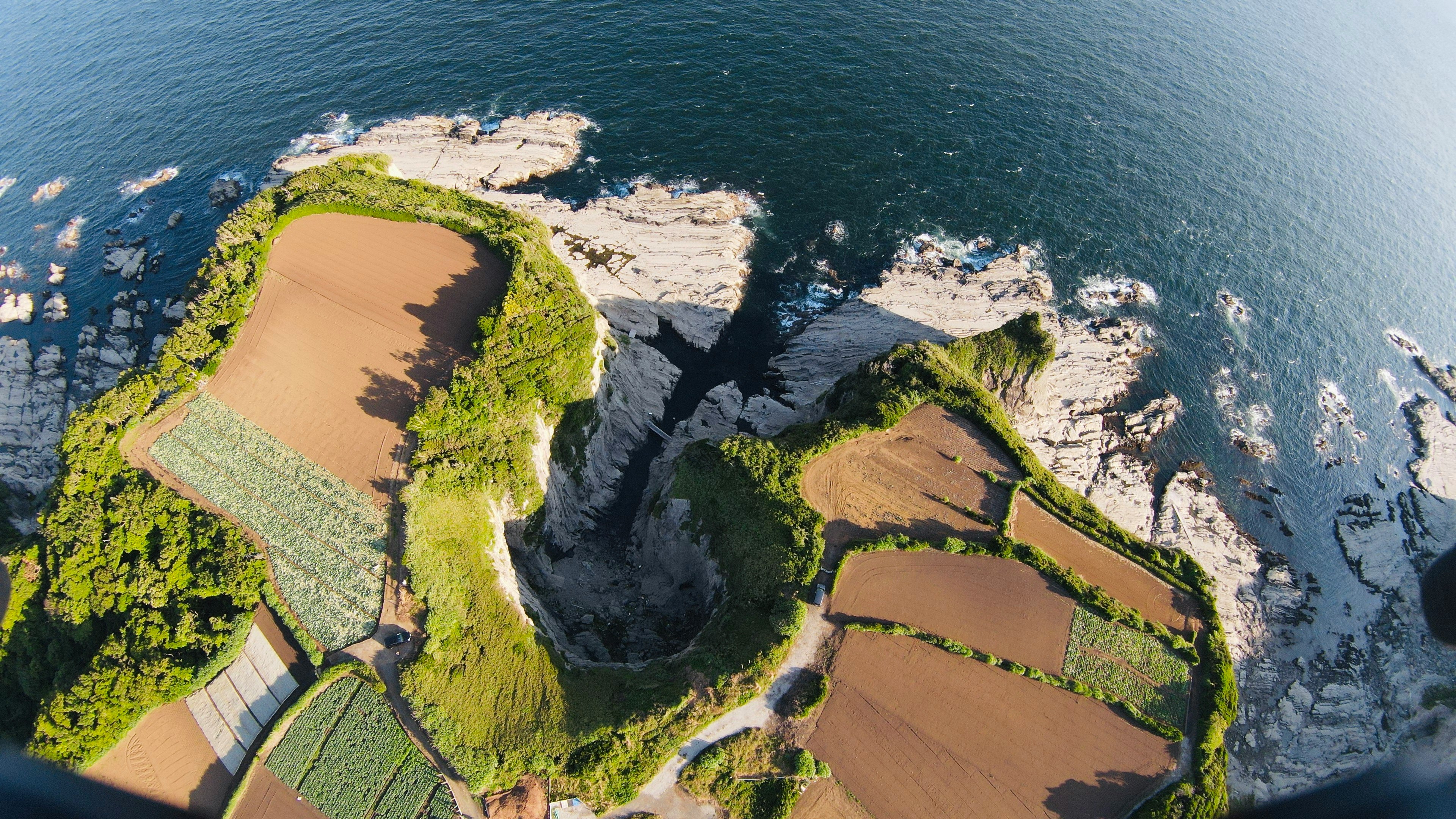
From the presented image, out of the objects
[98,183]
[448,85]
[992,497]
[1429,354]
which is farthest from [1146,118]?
[98,183]

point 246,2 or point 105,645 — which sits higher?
point 246,2

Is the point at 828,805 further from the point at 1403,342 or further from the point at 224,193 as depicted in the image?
the point at 224,193

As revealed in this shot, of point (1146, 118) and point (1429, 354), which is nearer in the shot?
point (1429, 354)

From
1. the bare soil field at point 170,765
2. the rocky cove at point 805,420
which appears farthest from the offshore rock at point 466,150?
the bare soil field at point 170,765

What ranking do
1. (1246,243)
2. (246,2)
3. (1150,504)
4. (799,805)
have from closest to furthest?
(799,805)
(1150,504)
(1246,243)
(246,2)

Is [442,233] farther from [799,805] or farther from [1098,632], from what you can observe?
[1098,632]

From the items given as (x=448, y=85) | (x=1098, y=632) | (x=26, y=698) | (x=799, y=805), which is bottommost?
(x=26, y=698)

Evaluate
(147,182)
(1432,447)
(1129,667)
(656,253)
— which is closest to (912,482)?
(1129,667)

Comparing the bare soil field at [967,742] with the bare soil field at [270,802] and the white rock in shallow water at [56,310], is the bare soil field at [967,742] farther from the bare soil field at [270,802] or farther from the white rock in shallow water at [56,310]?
the white rock in shallow water at [56,310]
